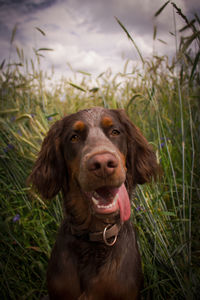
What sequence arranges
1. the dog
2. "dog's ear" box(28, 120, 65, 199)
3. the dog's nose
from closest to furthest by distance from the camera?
the dog's nose, the dog, "dog's ear" box(28, 120, 65, 199)

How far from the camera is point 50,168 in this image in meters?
1.89

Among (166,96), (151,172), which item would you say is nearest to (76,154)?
(151,172)

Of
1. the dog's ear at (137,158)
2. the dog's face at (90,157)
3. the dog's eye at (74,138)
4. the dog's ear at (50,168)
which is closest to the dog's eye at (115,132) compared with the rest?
the dog's face at (90,157)

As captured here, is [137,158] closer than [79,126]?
No

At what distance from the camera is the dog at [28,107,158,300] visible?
1.44 m

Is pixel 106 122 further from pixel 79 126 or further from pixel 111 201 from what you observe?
pixel 111 201

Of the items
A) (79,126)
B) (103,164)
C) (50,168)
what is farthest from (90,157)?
(50,168)

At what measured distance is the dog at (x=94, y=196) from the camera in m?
1.44

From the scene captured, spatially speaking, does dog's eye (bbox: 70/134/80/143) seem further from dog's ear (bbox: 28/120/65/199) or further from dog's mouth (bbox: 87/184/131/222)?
dog's mouth (bbox: 87/184/131/222)

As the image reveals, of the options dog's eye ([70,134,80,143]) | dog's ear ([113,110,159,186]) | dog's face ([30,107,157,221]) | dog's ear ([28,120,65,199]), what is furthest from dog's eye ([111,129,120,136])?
dog's ear ([28,120,65,199])

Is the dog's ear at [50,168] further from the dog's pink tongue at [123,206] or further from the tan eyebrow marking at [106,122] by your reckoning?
the dog's pink tongue at [123,206]

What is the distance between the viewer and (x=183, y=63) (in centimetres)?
170

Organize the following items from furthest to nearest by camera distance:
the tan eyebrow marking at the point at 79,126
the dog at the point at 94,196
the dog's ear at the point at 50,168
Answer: the dog's ear at the point at 50,168, the tan eyebrow marking at the point at 79,126, the dog at the point at 94,196

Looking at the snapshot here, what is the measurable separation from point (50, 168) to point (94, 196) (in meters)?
0.50
